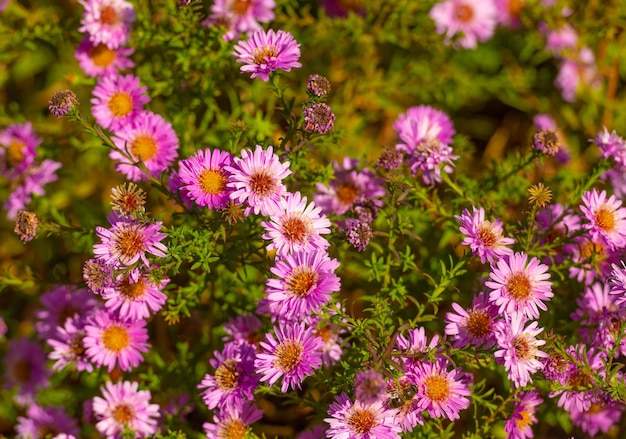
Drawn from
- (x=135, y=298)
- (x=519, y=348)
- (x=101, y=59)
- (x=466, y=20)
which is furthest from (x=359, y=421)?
(x=466, y=20)

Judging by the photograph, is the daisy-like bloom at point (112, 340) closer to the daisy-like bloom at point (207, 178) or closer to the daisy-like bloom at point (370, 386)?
the daisy-like bloom at point (207, 178)

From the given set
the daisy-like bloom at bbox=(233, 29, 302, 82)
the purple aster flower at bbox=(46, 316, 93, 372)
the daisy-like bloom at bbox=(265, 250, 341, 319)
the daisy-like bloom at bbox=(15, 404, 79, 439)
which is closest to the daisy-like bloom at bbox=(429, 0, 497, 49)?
the daisy-like bloom at bbox=(233, 29, 302, 82)

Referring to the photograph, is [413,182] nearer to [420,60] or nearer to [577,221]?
[577,221]

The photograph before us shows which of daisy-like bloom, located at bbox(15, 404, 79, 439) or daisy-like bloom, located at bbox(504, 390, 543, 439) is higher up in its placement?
daisy-like bloom, located at bbox(15, 404, 79, 439)

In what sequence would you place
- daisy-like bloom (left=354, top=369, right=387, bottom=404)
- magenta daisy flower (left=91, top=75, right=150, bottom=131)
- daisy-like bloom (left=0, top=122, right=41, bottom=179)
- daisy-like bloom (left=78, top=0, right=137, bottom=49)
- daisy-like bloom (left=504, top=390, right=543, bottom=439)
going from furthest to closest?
daisy-like bloom (left=0, top=122, right=41, bottom=179)
daisy-like bloom (left=78, top=0, right=137, bottom=49)
magenta daisy flower (left=91, top=75, right=150, bottom=131)
daisy-like bloom (left=504, top=390, right=543, bottom=439)
daisy-like bloom (left=354, top=369, right=387, bottom=404)

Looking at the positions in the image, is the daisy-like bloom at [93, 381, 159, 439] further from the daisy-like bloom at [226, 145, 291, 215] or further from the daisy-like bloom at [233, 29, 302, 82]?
the daisy-like bloom at [233, 29, 302, 82]

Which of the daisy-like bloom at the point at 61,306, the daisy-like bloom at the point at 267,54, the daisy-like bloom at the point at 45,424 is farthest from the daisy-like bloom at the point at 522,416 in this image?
the daisy-like bloom at the point at 45,424
